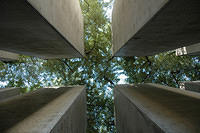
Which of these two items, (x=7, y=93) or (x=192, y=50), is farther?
(x=192, y=50)

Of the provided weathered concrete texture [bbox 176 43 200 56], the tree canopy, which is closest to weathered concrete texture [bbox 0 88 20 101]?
the tree canopy

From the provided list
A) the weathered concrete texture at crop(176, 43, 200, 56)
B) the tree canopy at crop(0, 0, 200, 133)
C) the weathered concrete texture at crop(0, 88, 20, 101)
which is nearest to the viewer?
the weathered concrete texture at crop(0, 88, 20, 101)

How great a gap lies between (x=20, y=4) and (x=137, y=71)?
37.9ft

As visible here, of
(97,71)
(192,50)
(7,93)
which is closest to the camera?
(7,93)

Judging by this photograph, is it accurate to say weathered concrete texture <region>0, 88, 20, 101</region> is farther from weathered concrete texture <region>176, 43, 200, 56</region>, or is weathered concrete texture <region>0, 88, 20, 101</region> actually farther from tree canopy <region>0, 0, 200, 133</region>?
weathered concrete texture <region>176, 43, 200, 56</region>

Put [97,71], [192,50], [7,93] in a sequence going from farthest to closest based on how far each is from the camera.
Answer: [97,71], [192,50], [7,93]

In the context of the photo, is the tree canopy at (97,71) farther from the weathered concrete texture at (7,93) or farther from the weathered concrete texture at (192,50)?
the weathered concrete texture at (7,93)

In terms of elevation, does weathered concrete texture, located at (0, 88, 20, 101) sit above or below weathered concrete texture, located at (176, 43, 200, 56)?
below

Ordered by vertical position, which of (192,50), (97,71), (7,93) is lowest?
(7,93)

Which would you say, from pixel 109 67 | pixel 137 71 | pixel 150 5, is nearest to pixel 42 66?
pixel 109 67

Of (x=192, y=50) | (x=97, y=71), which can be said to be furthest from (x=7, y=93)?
(x=192, y=50)

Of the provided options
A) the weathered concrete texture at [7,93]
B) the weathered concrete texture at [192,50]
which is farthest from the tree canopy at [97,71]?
the weathered concrete texture at [7,93]

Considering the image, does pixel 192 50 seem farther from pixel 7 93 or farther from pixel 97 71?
pixel 7 93

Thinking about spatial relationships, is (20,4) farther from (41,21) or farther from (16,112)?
(16,112)
